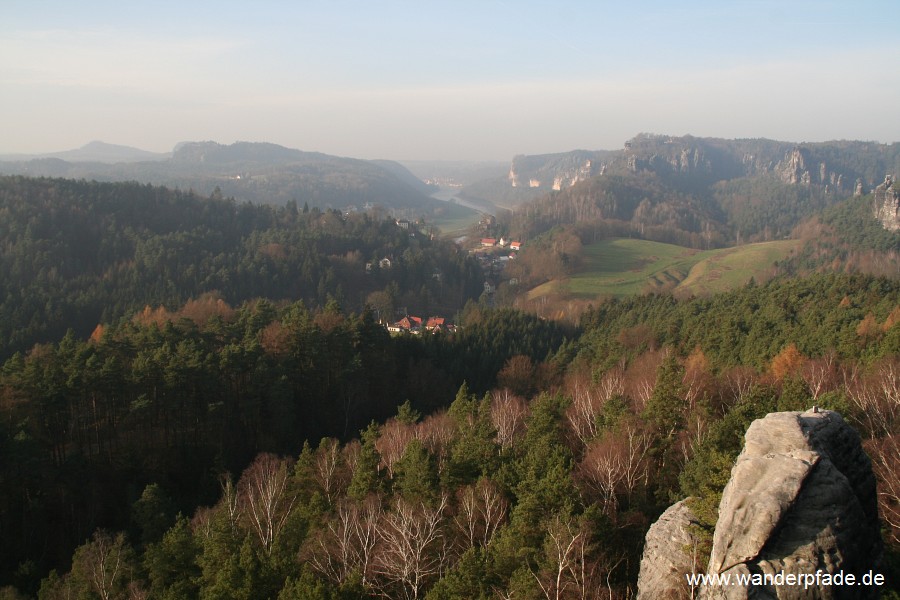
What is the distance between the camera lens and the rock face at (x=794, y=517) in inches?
271

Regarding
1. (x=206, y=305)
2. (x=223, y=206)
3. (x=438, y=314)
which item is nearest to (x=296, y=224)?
(x=223, y=206)

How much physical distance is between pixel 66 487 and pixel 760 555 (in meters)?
23.2

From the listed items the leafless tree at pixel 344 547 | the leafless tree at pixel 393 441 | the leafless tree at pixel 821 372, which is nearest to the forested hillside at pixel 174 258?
the leafless tree at pixel 393 441

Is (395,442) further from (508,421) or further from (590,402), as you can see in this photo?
(590,402)

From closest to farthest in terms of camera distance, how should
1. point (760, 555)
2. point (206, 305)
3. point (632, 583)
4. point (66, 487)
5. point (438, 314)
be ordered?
point (760, 555) → point (632, 583) → point (66, 487) → point (206, 305) → point (438, 314)

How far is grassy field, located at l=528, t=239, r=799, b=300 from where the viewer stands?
75188 millimetres

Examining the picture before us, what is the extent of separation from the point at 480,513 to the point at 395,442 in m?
8.24

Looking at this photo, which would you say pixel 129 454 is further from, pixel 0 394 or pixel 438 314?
pixel 438 314

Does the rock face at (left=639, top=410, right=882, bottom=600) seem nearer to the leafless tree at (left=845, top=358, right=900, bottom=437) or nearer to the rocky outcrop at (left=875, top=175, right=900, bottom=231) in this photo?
the leafless tree at (left=845, top=358, right=900, bottom=437)

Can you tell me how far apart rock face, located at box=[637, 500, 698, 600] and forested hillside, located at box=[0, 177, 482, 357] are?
1811 inches

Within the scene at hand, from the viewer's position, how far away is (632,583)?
414 inches

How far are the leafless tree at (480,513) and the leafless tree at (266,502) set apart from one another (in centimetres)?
431

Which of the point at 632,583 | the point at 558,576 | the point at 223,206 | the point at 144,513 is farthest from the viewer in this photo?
the point at 223,206

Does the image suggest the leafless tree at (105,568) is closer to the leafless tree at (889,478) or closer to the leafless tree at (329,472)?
the leafless tree at (329,472)
